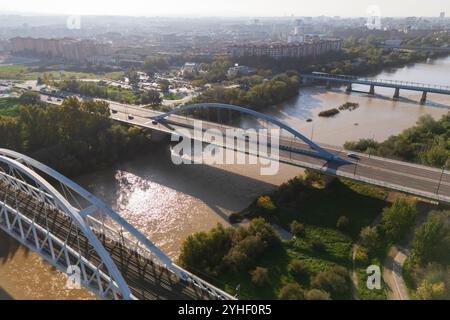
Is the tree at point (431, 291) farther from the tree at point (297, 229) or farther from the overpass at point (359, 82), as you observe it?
the overpass at point (359, 82)

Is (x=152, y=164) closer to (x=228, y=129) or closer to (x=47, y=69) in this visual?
(x=228, y=129)

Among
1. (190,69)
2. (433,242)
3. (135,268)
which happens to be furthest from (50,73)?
(433,242)

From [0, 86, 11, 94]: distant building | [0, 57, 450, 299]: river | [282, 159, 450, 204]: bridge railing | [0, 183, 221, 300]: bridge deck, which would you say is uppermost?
[282, 159, 450, 204]: bridge railing

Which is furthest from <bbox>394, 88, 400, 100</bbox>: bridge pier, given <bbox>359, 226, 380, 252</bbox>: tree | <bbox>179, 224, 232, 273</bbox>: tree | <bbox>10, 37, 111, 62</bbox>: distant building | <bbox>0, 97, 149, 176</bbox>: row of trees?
<bbox>10, 37, 111, 62</bbox>: distant building

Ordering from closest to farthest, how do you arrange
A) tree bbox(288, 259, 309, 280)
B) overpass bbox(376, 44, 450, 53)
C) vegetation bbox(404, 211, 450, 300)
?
1. vegetation bbox(404, 211, 450, 300)
2. tree bbox(288, 259, 309, 280)
3. overpass bbox(376, 44, 450, 53)

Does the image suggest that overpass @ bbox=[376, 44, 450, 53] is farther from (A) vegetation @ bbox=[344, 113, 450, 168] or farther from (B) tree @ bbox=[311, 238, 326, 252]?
(B) tree @ bbox=[311, 238, 326, 252]

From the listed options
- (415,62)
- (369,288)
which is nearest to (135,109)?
(369,288)

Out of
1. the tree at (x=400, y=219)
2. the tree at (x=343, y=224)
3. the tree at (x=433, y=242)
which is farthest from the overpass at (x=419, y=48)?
the tree at (x=433, y=242)
